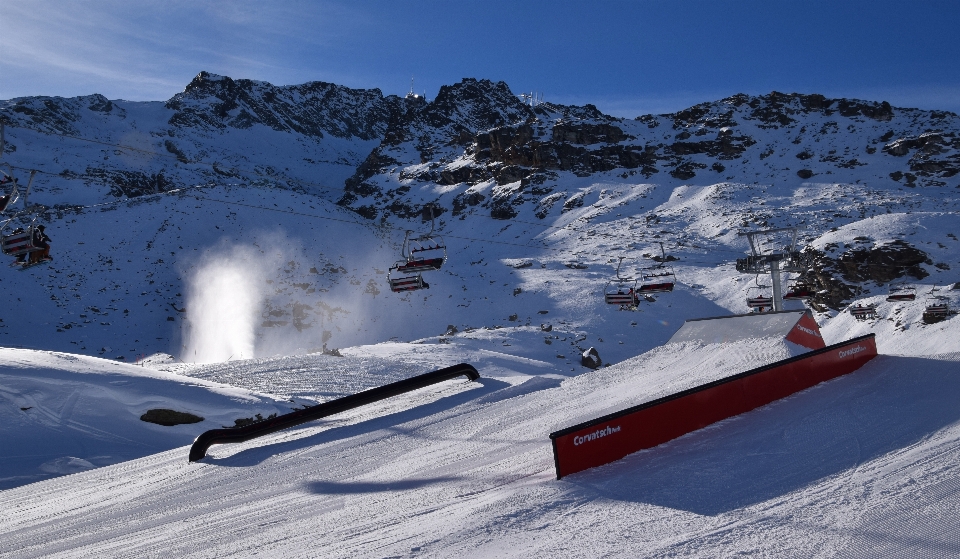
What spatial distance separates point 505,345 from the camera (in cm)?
3559

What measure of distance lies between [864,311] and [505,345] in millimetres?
20157

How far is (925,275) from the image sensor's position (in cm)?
4178

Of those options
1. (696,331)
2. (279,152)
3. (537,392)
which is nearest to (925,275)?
(696,331)

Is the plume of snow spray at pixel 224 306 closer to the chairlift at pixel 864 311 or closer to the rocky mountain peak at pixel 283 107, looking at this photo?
the chairlift at pixel 864 311

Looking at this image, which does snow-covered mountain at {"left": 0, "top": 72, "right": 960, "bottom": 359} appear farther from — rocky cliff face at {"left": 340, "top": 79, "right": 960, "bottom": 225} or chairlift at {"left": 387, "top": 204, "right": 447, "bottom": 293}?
chairlift at {"left": 387, "top": 204, "right": 447, "bottom": 293}

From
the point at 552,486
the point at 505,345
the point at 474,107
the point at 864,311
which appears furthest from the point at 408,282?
the point at 474,107

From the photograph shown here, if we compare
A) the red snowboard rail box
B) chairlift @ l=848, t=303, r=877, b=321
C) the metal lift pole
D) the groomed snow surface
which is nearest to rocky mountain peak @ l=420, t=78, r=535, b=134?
chairlift @ l=848, t=303, r=877, b=321

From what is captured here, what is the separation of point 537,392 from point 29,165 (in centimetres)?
9906

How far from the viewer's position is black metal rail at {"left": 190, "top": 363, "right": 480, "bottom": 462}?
37.0ft

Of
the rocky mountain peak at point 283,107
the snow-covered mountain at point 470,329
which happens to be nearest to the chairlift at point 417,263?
the snow-covered mountain at point 470,329

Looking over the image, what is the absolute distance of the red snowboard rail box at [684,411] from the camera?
650cm

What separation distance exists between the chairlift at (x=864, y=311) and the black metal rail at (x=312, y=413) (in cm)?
2775

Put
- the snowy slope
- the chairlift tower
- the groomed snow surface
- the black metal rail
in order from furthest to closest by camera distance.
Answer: the chairlift tower < the snowy slope < the black metal rail < the groomed snow surface

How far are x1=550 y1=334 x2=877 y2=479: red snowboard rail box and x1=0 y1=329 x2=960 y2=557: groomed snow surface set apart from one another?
0.18 meters
